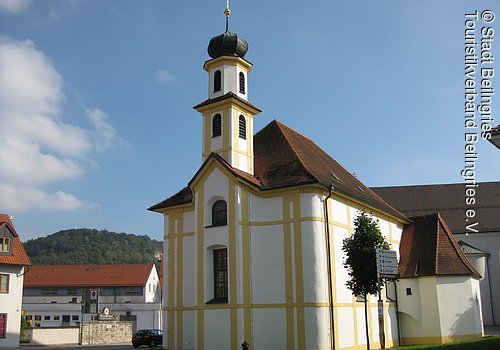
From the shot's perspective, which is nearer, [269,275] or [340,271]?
[269,275]

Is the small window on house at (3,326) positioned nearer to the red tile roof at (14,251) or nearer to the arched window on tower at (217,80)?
the red tile roof at (14,251)

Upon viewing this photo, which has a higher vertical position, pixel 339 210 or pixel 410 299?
pixel 339 210

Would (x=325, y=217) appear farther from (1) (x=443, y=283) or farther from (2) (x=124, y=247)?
(2) (x=124, y=247)

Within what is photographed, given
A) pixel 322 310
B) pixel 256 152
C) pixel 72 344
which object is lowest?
pixel 72 344

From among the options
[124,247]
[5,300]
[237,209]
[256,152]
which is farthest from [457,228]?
[124,247]

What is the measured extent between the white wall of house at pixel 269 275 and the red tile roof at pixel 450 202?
24.0 metres

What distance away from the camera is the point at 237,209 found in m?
25.9

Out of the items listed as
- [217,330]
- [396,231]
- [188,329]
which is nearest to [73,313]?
[188,329]

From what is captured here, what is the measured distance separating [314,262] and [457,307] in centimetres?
1110

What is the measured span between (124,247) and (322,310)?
398 ft

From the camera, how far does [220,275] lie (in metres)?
26.4

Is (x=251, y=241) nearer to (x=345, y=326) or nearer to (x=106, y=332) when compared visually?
(x=345, y=326)

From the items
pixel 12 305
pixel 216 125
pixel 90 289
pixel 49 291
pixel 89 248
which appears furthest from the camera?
pixel 89 248

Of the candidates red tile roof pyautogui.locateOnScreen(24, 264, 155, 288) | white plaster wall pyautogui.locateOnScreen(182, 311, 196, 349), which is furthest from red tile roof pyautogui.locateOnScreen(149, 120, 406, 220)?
red tile roof pyautogui.locateOnScreen(24, 264, 155, 288)
